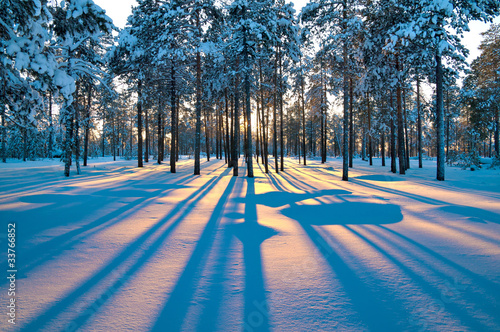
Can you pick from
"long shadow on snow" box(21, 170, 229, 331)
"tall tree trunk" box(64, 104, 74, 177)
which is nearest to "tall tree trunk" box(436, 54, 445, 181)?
"long shadow on snow" box(21, 170, 229, 331)

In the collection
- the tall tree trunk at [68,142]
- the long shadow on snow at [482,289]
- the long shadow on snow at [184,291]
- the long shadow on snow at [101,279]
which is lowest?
the long shadow on snow at [482,289]

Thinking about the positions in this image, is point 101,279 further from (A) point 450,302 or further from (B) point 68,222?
(A) point 450,302

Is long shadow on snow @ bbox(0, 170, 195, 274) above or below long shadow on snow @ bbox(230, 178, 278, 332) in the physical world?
above

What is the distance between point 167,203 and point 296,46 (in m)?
14.1

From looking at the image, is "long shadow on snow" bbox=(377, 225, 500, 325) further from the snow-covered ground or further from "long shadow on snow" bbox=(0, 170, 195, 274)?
"long shadow on snow" bbox=(0, 170, 195, 274)

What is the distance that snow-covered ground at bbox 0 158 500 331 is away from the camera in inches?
87.6

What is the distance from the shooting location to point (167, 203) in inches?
294

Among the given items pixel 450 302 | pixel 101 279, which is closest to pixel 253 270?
pixel 101 279

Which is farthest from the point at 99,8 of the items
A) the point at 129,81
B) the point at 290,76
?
the point at 290,76

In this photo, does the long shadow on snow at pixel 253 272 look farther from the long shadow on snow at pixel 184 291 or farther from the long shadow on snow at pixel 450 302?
the long shadow on snow at pixel 450 302

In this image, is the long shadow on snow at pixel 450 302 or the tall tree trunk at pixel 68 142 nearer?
the long shadow on snow at pixel 450 302

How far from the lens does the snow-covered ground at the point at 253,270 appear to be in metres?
2.22

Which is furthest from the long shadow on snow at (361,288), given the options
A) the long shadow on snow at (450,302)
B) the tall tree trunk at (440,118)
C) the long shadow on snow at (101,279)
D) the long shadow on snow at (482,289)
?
the tall tree trunk at (440,118)

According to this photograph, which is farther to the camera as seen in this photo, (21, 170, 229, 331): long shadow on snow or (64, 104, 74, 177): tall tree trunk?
(64, 104, 74, 177): tall tree trunk
